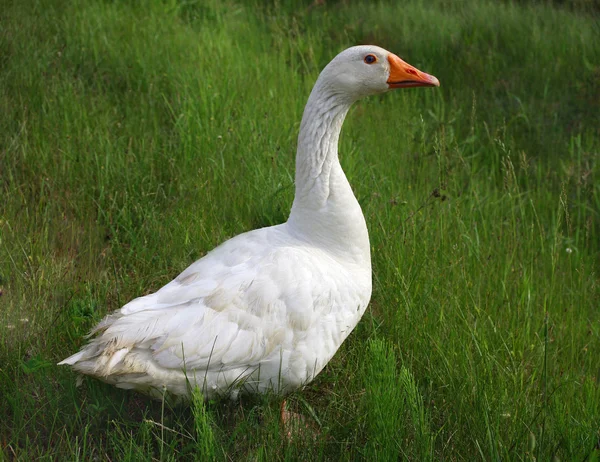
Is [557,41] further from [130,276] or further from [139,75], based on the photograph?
[130,276]

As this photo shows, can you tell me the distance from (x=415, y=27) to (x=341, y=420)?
5.51 meters

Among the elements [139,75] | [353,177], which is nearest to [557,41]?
[353,177]

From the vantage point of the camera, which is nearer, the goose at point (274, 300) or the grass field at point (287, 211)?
the goose at point (274, 300)

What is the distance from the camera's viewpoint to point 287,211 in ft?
13.8

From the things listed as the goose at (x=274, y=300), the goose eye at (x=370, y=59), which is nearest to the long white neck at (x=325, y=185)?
the goose at (x=274, y=300)

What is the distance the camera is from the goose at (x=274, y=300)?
2676 mm

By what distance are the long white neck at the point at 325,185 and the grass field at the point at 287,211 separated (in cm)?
50

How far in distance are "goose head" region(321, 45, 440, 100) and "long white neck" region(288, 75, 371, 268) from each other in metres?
0.05

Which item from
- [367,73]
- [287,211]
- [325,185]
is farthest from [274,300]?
[287,211]

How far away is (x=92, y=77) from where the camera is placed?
562 cm

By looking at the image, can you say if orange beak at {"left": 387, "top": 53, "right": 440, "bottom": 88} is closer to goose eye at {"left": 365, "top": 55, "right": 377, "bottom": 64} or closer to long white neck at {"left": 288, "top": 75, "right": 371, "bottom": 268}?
goose eye at {"left": 365, "top": 55, "right": 377, "bottom": 64}

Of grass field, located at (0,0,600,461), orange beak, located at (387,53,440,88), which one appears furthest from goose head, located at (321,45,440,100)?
grass field, located at (0,0,600,461)

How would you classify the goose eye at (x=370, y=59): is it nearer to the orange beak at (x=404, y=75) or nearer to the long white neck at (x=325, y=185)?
the orange beak at (x=404, y=75)

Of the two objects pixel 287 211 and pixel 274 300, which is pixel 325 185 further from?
pixel 287 211
